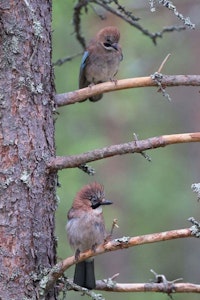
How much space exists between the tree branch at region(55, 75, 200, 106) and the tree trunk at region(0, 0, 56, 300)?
0.62ft

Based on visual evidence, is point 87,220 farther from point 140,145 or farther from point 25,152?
point 140,145

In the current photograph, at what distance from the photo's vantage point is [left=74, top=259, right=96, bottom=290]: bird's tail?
20.0 feet

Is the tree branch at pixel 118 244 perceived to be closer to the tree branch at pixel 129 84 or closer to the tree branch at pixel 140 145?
the tree branch at pixel 140 145

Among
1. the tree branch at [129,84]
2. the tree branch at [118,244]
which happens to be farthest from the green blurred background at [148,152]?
the tree branch at [118,244]

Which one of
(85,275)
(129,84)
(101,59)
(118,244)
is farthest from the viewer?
(101,59)

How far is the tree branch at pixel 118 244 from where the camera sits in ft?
16.5

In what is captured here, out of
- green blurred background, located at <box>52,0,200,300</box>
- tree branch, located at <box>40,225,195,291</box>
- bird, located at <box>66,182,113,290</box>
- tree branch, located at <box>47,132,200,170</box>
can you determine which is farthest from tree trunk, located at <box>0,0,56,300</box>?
green blurred background, located at <box>52,0,200,300</box>

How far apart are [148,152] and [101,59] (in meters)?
6.45

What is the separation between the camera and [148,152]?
1457 centimetres

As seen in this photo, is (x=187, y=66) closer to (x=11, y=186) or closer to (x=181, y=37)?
(x=181, y=37)

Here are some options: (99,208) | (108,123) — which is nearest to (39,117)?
(99,208)

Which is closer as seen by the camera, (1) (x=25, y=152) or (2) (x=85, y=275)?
(1) (x=25, y=152)

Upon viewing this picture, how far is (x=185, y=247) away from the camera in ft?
56.6

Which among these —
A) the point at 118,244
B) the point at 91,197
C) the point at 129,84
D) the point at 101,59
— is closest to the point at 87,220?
the point at 91,197
